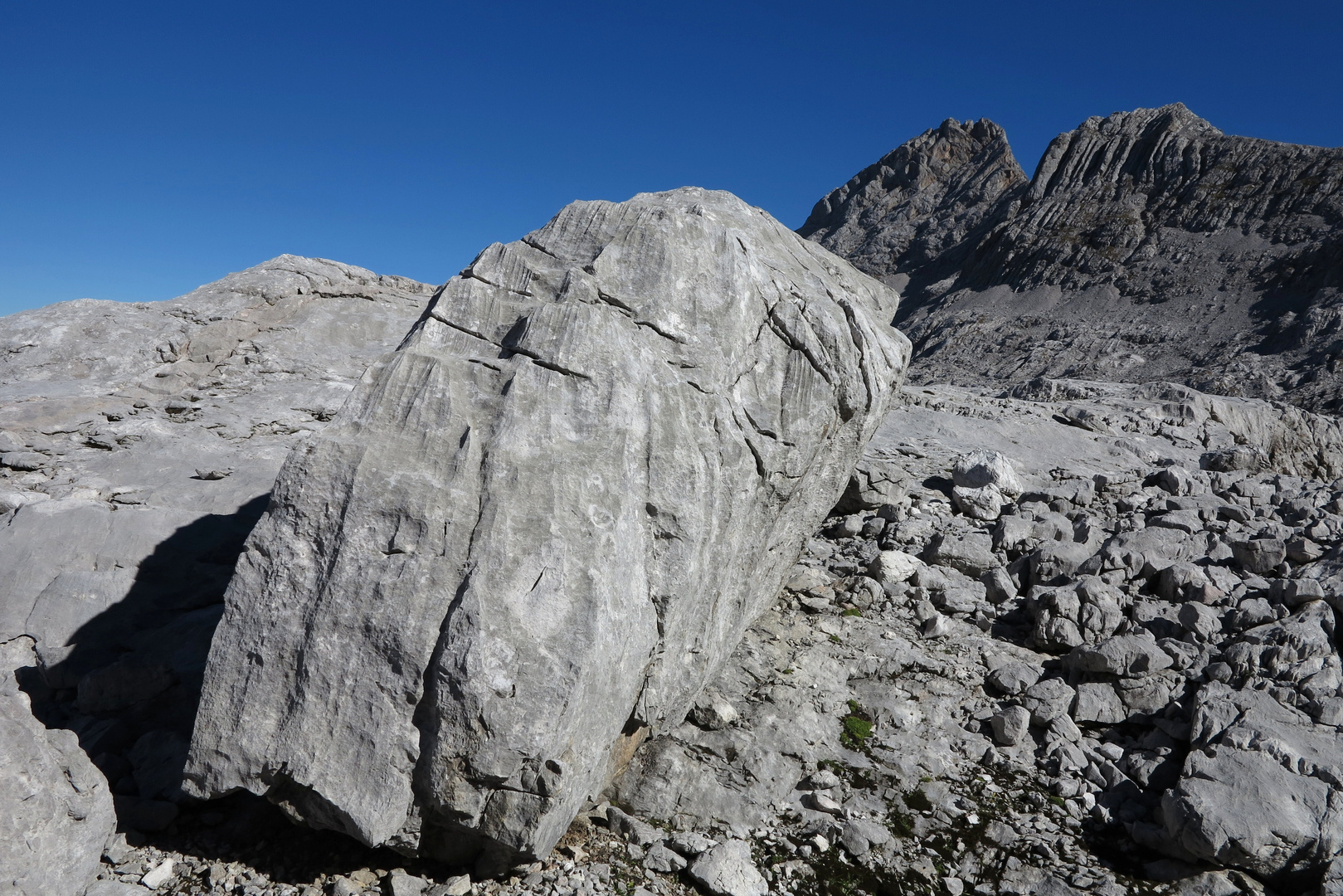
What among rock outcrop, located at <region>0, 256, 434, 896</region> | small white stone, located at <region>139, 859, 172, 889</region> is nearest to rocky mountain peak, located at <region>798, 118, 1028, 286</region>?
rock outcrop, located at <region>0, 256, 434, 896</region>

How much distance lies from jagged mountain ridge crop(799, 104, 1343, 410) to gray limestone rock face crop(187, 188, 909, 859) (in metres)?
41.8

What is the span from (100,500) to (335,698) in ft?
21.8

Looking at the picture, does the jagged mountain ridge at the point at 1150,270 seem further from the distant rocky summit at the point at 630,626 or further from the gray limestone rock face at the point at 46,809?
the gray limestone rock face at the point at 46,809

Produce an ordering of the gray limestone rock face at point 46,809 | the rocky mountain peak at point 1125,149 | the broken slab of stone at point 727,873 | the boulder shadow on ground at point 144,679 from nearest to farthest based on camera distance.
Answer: the gray limestone rock face at point 46,809
the broken slab of stone at point 727,873
the boulder shadow on ground at point 144,679
the rocky mountain peak at point 1125,149

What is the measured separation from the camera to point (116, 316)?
44.0 feet

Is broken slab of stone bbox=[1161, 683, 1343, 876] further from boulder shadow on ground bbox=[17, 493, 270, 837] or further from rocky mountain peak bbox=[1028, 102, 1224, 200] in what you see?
rocky mountain peak bbox=[1028, 102, 1224, 200]

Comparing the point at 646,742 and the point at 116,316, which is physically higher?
the point at 116,316

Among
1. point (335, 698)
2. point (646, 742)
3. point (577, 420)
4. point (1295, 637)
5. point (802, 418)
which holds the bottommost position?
point (646, 742)

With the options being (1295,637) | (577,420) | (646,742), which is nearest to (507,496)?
(577,420)

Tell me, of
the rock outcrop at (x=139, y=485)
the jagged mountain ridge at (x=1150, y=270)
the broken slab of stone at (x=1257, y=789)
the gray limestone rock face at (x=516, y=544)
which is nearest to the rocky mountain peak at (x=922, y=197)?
the jagged mountain ridge at (x=1150, y=270)

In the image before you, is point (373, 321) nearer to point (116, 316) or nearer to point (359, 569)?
point (116, 316)

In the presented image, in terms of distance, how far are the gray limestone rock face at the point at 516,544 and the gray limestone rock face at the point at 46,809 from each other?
32.4 inches

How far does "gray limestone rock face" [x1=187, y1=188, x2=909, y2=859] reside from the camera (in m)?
4.64

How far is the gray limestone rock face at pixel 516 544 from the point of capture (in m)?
4.64
